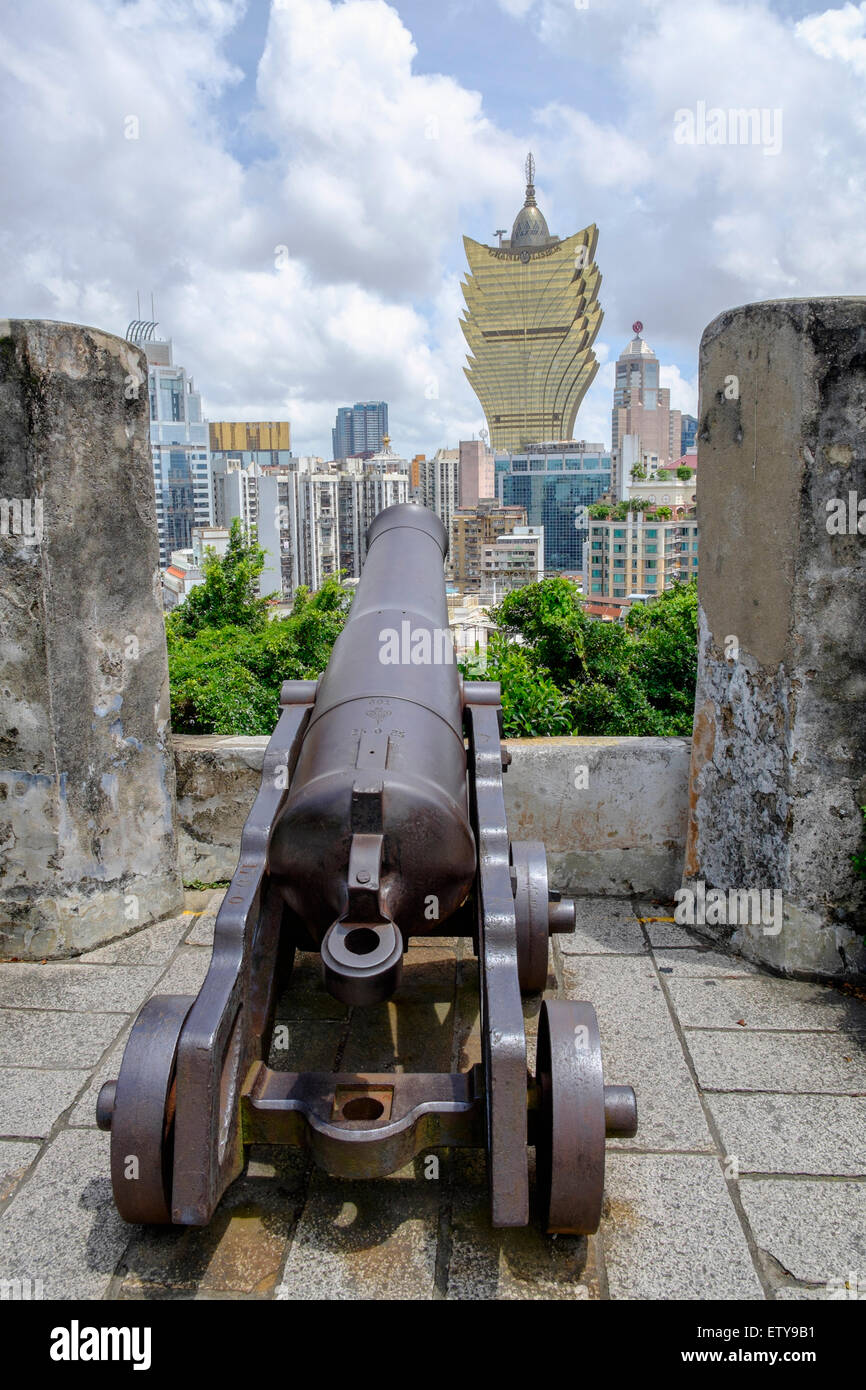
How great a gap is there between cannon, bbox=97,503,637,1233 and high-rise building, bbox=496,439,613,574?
135m

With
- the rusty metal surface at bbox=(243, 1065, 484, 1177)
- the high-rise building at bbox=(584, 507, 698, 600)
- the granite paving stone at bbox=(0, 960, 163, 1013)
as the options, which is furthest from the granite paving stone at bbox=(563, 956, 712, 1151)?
the high-rise building at bbox=(584, 507, 698, 600)

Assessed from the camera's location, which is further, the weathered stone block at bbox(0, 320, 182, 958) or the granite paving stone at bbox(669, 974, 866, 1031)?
the weathered stone block at bbox(0, 320, 182, 958)

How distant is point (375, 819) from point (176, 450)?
151 m

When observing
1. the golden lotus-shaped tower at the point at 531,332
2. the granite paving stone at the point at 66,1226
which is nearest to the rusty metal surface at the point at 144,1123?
the granite paving stone at the point at 66,1226

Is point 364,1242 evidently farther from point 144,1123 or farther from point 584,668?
point 584,668

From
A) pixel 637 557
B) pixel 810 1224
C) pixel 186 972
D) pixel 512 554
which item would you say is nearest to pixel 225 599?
pixel 186 972

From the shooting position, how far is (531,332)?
4941 inches

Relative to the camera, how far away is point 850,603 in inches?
137

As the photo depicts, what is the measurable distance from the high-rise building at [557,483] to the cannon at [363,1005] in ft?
442

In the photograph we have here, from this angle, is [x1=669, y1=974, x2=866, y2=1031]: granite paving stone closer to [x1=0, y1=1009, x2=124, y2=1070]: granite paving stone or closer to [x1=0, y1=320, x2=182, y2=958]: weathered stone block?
[x1=0, y1=1009, x2=124, y2=1070]: granite paving stone

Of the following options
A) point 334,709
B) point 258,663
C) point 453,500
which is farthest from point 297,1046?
point 453,500

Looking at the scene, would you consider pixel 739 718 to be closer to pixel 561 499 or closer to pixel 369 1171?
pixel 369 1171

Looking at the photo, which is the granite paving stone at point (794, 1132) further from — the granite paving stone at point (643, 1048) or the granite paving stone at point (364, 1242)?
the granite paving stone at point (364, 1242)

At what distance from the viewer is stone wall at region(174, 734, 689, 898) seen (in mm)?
4258
